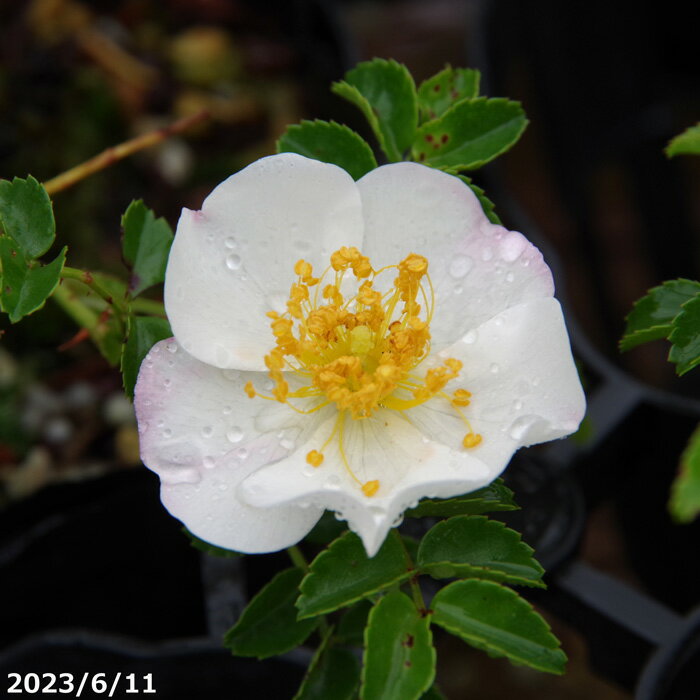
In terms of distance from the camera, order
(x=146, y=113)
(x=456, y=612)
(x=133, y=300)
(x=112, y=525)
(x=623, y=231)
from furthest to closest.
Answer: (x=623, y=231)
(x=146, y=113)
(x=112, y=525)
(x=133, y=300)
(x=456, y=612)

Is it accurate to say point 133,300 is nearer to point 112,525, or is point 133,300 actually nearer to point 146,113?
point 112,525

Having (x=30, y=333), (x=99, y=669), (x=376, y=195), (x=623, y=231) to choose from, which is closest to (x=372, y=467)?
(x=376, y=195)

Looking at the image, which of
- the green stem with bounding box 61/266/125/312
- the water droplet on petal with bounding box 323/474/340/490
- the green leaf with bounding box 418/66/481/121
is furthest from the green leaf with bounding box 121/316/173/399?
the green leaf with bounding box 418/66/481/121

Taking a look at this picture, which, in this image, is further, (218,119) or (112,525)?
(218,119)

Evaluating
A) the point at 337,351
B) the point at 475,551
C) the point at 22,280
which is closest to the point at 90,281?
the point at 22,280

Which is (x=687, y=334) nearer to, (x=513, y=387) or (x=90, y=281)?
(x=513, y=387)

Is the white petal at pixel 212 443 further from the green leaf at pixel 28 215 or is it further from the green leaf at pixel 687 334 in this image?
the green leaf at pixel 687 334
